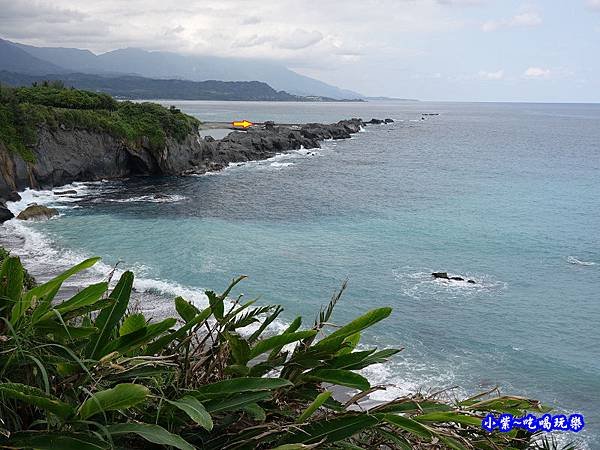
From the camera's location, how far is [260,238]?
29594mm

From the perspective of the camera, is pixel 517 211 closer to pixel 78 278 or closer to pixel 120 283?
pixel 78 278

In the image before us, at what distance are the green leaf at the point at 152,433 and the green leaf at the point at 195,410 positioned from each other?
0.32ft

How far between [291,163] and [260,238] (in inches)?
1171

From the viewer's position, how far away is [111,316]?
282cm

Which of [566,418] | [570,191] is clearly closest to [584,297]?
[566,418]

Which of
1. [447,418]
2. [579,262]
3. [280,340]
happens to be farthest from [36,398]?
[579,262]

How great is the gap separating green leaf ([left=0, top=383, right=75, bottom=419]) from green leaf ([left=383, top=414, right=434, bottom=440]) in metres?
1.42

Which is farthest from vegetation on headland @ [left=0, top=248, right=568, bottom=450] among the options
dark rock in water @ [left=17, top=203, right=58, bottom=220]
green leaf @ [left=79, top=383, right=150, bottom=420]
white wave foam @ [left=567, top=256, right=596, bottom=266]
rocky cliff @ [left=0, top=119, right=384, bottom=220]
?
rocky cliff @ [left=0, top=119, right=384, bottom=220]

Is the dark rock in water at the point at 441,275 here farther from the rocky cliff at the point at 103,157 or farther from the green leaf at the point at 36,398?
the rocky cliff at the point at 103,157

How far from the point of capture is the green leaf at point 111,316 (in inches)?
108

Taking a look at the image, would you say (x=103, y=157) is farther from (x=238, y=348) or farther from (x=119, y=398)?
(x=119, y=398)

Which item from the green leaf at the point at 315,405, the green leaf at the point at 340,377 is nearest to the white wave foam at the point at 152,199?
the green leaf at the point at 340,377

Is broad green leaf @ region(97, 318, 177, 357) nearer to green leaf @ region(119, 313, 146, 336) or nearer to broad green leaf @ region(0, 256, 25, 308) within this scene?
green leaf @ region(119, 313, 146, 336)

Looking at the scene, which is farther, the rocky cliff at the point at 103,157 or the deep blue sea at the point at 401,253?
the rocky cliff at the point at 103,157
